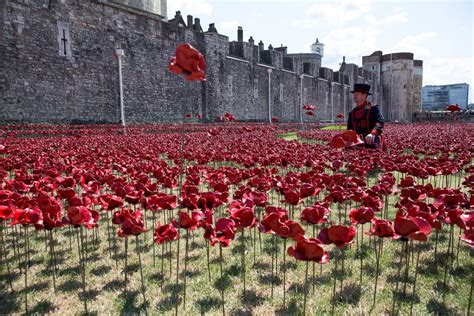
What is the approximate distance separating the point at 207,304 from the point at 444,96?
138 metres

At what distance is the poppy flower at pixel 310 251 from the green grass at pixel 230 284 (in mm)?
761

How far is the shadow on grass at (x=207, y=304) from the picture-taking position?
2.44m

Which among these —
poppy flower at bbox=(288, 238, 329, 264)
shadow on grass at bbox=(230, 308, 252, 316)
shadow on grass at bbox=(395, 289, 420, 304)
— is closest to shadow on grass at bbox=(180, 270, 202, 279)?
shadow on grass at bbox=(230, 308, 252, 316)

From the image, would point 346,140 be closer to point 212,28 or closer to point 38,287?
point 38,287

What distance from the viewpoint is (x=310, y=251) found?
181 cm

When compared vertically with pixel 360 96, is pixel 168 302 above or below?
below

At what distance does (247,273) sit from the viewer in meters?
3.02

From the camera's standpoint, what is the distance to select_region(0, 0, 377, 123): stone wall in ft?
52.4

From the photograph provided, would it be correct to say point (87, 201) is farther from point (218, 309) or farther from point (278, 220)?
point (278, 220)

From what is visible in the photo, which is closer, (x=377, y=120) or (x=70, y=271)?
(x=70, y=271)

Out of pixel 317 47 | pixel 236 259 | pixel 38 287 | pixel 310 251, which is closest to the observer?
pixel 310 251

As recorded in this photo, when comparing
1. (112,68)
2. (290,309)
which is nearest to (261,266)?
(290,309)

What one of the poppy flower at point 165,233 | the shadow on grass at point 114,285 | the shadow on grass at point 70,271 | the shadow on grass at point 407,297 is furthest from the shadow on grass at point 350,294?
the shadow on grass at point 70,271

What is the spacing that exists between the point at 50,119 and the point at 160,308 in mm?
17344
